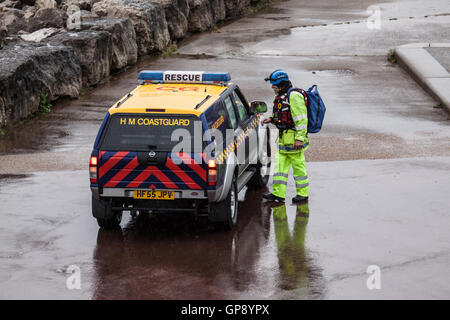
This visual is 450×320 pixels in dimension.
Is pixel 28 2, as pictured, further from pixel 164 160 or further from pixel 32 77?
pixel 164 160

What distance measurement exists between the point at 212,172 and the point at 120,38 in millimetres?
11857

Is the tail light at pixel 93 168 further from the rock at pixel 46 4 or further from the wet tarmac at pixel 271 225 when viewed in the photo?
the rock at pixel 46 4

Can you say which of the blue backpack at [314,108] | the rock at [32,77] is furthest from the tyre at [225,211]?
the rock at [32,77]

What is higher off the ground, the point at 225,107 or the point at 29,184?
the point at 225,107

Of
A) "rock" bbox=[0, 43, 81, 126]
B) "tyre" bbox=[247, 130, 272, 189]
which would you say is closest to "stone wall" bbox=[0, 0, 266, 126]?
"rock" bbox=[0, 43, 81, 126]

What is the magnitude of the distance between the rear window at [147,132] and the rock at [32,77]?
6.29 meters

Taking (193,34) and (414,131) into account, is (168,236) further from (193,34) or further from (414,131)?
(193,34)

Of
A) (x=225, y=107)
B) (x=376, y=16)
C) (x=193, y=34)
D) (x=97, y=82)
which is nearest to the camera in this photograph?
(x=225, y=107)

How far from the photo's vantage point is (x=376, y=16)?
96.8 ft

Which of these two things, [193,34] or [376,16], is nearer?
[193,34]

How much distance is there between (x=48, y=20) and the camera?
21.8 m

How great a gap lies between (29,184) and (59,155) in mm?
1747
